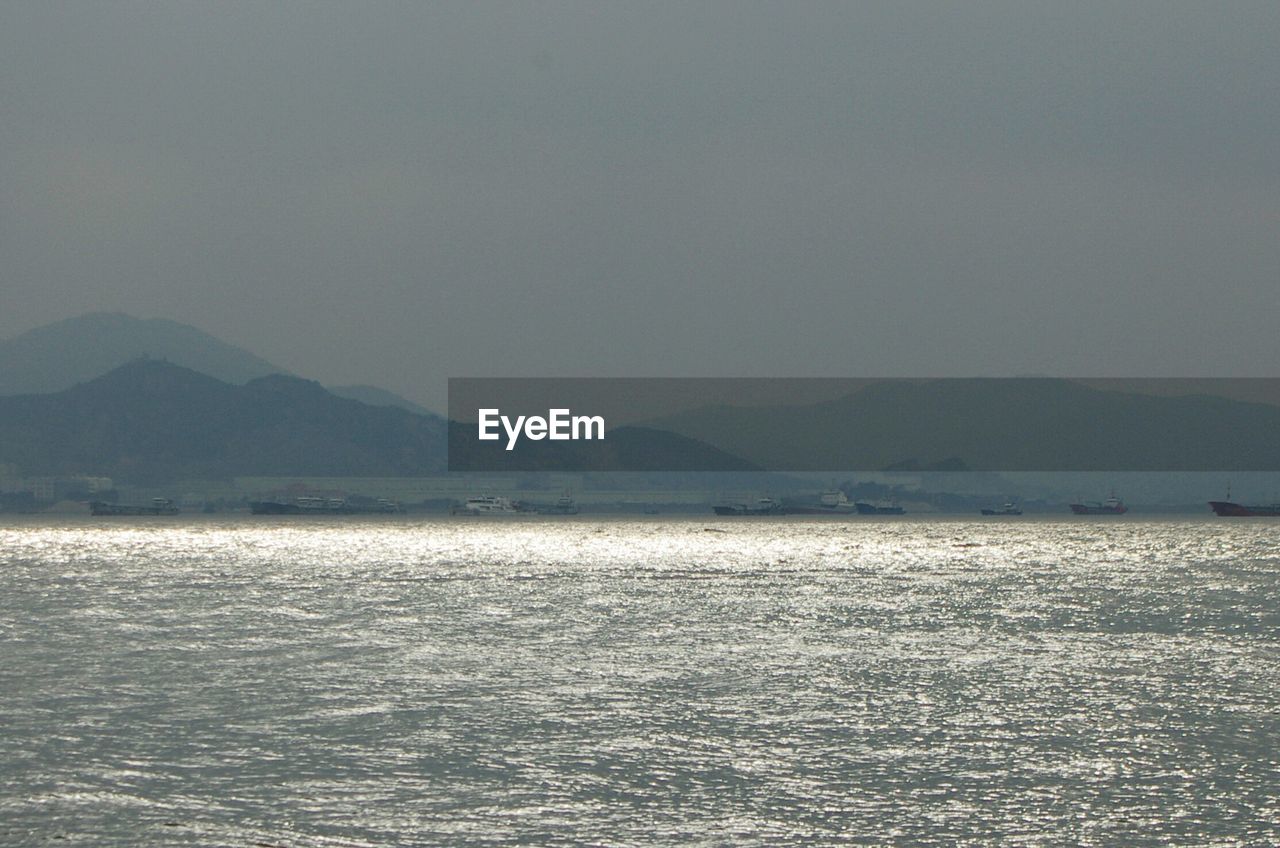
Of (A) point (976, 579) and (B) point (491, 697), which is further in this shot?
(A) point (976, 579)

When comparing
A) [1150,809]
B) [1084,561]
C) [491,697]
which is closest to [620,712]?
[491,697]

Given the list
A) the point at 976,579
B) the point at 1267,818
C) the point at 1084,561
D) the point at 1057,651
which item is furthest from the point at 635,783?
the point at 1084,561

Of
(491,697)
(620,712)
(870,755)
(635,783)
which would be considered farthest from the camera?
(491,697)

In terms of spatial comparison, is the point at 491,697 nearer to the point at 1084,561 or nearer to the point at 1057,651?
the point at 1057,651

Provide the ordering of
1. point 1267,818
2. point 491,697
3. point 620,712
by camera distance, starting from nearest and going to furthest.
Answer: point 1267,818
point 620,712
point 491,697

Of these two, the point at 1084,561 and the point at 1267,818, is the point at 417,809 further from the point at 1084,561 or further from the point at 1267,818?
the point at 1084,561

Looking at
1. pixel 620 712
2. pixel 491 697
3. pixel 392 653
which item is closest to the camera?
pixel 620 712
